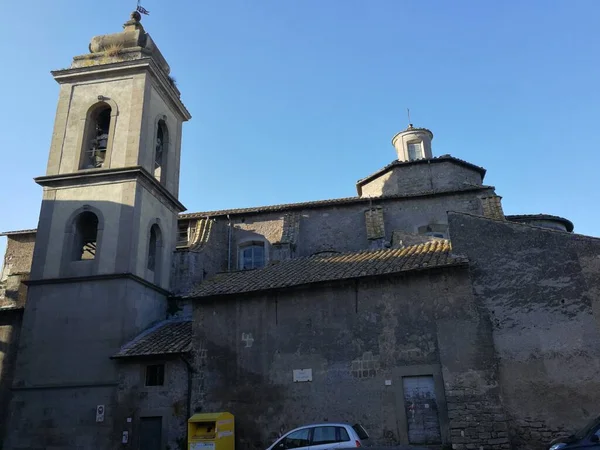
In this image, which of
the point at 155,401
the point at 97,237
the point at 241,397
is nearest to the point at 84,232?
the point at 97,237

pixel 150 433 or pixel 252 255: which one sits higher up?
pixel 252 255

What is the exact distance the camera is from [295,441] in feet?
33.4

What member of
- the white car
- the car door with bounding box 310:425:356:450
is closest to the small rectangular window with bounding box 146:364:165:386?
the white car

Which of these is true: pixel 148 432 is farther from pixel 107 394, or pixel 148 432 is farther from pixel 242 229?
pixel 242 229

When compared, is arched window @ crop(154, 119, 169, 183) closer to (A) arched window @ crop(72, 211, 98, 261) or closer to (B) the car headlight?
(A) arched window @ crop(72, 211, 98, 261)

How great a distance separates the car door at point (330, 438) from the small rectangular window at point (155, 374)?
6066 millimetres

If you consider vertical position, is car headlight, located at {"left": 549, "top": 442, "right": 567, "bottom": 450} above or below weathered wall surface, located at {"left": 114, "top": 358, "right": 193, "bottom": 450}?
below

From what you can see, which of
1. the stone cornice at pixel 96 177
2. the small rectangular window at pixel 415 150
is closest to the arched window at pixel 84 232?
the stone cornice at pixel 96 177

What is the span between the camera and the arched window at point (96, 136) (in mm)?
18156

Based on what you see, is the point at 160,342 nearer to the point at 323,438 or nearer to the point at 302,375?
the point at 302,375

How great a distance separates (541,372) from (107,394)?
12093 mm

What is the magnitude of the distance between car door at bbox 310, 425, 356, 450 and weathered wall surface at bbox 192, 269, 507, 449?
6.98 feet

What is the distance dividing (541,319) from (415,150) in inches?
678

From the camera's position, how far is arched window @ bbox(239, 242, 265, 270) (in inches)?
922
